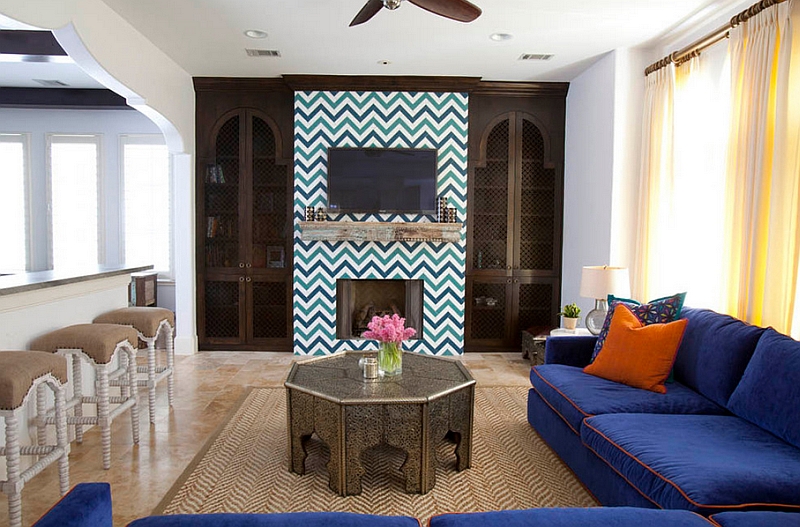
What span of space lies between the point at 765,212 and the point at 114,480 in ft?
12.2

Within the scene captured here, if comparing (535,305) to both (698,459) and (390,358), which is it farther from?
(698,459)

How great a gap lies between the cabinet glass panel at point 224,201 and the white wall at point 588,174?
3.40 meters

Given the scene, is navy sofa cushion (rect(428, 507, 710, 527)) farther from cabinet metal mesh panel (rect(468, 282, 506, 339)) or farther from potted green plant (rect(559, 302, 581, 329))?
cabinet metal mesh panel (rect(468, 282, 506, 339))

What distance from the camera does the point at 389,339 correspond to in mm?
2996

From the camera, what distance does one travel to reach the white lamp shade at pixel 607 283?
12.2ft

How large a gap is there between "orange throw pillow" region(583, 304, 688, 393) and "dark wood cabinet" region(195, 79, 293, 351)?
3.44 metres

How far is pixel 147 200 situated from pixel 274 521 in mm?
5864

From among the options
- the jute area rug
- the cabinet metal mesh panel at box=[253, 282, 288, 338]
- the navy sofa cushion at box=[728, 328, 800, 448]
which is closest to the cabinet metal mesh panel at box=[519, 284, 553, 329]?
the jute area rug

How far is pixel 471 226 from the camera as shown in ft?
18.4

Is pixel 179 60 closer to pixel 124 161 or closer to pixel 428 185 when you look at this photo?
pixel 124 161

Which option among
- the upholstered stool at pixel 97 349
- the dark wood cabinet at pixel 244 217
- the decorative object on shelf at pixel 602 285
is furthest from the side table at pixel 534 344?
the upholstered stool at pixel 97 349

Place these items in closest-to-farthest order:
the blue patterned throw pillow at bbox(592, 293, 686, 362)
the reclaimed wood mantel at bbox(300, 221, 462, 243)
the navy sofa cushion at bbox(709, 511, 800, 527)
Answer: the navy sofa cushion at bbox(709, 511, 800, 527) < the blue patterned throw pillow at bbox(592, 293, 686, 362) < the reclaimed wood mantel at bbox(300, 221, 462, 243)

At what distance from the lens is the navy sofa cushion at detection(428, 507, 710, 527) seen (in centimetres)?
148

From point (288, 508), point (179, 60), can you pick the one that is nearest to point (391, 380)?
point (288, 508)
